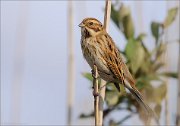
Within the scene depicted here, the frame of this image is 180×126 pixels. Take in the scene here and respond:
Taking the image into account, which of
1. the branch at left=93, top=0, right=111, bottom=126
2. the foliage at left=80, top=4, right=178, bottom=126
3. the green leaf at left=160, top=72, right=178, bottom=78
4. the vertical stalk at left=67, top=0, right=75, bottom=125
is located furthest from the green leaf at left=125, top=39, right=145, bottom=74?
the branch at left=93, top=0, right=111, bottom=126

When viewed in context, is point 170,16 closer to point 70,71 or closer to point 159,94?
point 159,94

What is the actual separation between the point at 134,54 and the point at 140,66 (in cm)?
9

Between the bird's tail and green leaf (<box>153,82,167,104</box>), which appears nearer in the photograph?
the bird's tail

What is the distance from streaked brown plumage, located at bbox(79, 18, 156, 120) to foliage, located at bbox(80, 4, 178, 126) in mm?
324

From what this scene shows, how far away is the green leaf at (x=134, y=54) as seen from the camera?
10.8ft

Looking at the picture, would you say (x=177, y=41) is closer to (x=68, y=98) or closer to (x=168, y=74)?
(x=168, y=74)

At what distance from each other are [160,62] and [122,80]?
1.69ft

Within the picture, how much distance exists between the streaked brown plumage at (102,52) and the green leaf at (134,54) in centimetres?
35

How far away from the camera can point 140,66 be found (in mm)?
3348

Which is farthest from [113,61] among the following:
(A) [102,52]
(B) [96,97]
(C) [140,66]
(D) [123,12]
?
(D) [123,12]

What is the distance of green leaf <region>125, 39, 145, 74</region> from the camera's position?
328 cm

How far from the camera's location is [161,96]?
10.6 ft

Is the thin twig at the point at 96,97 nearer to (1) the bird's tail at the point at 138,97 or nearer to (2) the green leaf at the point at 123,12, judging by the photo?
(1) the bird's tail at the point at 138,97

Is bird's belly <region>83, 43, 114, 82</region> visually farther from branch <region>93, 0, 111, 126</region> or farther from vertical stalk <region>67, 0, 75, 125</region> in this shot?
vertical stalk <region>67, 0, 75, 125</region>
